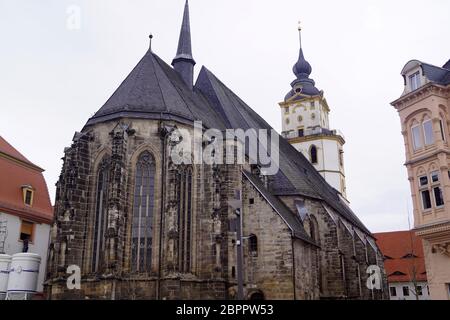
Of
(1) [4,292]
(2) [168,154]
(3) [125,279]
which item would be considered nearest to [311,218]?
(2) [168,154]

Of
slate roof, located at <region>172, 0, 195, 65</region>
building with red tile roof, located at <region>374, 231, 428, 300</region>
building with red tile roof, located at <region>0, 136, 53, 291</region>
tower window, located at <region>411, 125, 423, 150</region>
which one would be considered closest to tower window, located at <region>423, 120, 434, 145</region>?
tower window, located at <region>411, 125, 423, 150</region>

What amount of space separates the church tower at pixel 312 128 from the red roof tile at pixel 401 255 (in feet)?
29.1

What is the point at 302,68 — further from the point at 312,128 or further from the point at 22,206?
the point at 22,206

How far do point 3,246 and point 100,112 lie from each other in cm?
837

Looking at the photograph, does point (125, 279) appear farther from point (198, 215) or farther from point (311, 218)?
point (311, 218)

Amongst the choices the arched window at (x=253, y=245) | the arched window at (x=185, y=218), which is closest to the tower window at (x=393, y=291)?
the arched window at (x=253, y=245)

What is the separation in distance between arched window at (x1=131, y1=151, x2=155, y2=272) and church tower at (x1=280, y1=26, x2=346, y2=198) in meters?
24.3

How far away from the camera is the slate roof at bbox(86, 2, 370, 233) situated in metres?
21.2

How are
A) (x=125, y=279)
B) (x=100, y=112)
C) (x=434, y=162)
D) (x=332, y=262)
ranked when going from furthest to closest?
(x=332, y=262) → (x=100, y=112) → (x=125, y=279) → (x=434, y=162)

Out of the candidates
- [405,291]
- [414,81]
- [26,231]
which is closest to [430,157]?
[414,81]

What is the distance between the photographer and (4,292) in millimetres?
19750

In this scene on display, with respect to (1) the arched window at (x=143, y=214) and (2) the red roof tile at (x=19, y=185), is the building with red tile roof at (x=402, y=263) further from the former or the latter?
(2) the red roof tile at (x=19, y=185)

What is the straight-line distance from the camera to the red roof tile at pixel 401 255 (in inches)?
1711

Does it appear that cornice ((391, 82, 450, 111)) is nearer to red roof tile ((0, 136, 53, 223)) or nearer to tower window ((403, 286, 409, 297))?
red roof tile ((0, 136, 53, 223))
